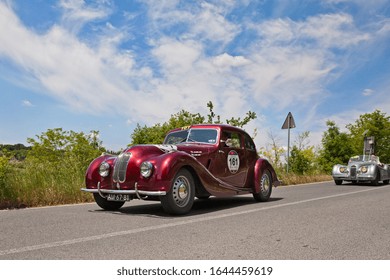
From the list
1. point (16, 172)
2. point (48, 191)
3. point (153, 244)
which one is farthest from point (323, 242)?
point (16, 172)

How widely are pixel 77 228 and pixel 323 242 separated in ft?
9.73

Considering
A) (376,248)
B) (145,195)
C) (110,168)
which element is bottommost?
(376,248)

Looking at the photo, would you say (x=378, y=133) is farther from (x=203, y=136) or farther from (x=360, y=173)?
(x=203, y=136)

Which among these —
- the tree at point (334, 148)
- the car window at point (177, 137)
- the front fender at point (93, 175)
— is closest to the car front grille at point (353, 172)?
the car window at point (177, 137)

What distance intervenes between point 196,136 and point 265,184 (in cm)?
213

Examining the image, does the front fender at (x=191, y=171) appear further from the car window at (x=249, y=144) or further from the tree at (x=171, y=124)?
the tree at (x=171, y=124)

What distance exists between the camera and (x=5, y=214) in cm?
638

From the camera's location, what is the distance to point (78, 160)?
459 inches

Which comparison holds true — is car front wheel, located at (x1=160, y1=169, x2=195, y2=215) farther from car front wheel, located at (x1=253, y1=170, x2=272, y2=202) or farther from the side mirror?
car front wheel, located at (x1=253, y1=170, x2=272, y2=202)

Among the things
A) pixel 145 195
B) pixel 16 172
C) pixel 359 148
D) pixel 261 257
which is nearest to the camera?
pixel 261 257

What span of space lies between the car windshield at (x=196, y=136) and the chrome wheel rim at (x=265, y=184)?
175 centimetres

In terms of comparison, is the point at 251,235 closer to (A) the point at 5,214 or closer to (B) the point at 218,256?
(B) the point at 218,256

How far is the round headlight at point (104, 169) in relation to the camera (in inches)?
262

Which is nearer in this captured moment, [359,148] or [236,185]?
[236,185]
